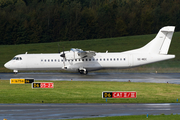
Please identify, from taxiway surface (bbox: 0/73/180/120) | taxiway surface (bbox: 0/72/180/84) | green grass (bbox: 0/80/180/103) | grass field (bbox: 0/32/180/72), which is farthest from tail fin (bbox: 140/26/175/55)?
grass field (bbox: 0/32/180/72)

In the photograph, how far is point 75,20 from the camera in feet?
310

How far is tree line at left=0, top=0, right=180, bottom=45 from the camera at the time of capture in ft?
287

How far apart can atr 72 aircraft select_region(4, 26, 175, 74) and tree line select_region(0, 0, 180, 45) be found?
47.4m

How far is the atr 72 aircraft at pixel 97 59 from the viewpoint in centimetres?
3964

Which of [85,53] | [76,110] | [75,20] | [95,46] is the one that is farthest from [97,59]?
[75,20]

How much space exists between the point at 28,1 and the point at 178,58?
A: 6489cm

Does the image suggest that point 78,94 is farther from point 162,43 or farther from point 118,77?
point 162,43

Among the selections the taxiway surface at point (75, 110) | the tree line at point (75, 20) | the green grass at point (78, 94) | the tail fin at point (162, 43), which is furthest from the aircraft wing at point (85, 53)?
the tree line at point (75, 20)

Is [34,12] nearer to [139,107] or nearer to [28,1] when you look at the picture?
[28,1]

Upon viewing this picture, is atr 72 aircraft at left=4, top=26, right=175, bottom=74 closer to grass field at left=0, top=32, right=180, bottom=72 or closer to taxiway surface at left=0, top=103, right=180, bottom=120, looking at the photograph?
taxiway surface at left=0, top=103, right=180, bottom=120

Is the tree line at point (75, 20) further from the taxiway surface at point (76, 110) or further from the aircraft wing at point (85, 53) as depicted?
the taxiway surface at point (76, 110)

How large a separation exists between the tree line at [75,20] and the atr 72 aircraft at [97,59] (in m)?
47.4

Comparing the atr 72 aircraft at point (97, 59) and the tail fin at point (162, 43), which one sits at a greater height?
the tail fin at point (162, 43)

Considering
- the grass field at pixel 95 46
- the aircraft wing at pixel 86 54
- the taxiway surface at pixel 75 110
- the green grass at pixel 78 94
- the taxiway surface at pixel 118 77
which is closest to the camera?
the taxiway surface at pixel 75 110
